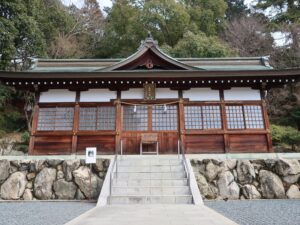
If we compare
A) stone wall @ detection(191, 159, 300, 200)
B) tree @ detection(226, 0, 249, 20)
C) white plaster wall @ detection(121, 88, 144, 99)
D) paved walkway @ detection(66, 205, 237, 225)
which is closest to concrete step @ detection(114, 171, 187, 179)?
stone wall @ detection(191, 159, 300, 200)

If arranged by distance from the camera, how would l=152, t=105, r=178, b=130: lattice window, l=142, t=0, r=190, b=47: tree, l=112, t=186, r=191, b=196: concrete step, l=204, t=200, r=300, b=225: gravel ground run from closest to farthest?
l=204, t=200, r=300, b=225: gravel ground, l=112, t=186, r=191, b=196: concrete step, l=152, t=105, r=178, b=130: lattice window, l=142, t=0, r=190, b=47: tree

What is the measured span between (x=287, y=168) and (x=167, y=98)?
244 inches

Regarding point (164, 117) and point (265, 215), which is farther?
point (164, 117)

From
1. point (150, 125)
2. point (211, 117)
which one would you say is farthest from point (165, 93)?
point (211, 117)

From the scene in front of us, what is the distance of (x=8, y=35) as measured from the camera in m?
20.7

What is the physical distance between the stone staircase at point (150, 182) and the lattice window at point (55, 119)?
390 cm

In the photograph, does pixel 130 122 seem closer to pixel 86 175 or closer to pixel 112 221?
pixel 86 175

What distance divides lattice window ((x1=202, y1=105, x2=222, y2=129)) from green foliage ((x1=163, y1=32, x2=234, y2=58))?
474 inches

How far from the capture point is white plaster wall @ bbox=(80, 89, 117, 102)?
13016 mm

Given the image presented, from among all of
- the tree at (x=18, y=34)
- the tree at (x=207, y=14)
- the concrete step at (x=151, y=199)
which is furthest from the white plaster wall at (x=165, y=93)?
the tree at (x=207, y=14)

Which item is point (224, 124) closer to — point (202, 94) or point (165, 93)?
point (202, 94)

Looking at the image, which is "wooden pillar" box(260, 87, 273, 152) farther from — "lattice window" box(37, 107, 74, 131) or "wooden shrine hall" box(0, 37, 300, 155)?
"lattice window" box(37, 107, 74, 131)

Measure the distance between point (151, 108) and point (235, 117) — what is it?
4247 mm

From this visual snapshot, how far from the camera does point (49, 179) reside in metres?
10.3
